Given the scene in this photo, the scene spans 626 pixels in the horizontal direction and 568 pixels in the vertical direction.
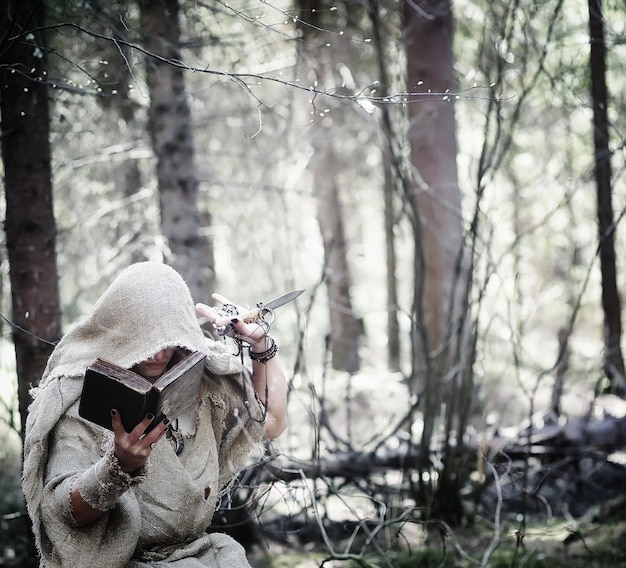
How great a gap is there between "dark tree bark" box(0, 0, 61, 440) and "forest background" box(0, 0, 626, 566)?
1 centimetres

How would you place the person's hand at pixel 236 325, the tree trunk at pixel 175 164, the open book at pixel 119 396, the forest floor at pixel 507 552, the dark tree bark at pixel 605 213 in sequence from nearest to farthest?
the open book at pixel 119 396 < the person's hand at pixel 236 325 < the forest floor at pixel 507 552 < the tree trunk at pixel 175 164 < the dark tree bark at pixel 605 213

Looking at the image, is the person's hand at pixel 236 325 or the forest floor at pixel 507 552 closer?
the person's hand at pixel 236 325

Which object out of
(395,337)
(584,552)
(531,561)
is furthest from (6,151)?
(395,337)

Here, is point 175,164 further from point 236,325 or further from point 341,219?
point 341,219

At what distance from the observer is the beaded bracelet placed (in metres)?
3.02

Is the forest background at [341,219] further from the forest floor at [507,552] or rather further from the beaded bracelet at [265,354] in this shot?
the beaded bracelet at [265,354]

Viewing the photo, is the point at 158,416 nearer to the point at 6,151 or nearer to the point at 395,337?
the point at 6,151

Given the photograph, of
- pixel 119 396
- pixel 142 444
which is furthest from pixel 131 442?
pixel 119 396

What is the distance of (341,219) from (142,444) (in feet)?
37.2

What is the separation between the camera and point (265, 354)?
3.02 m

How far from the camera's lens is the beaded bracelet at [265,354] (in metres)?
3.02

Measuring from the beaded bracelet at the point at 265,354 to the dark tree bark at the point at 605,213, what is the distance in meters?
4.11

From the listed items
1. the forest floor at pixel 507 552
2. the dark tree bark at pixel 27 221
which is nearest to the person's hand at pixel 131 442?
the dark tree bark at pixel 27 221

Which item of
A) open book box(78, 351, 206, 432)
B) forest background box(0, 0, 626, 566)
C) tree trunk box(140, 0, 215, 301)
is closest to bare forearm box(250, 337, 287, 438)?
forest background box(0, 0, 626, 566)
